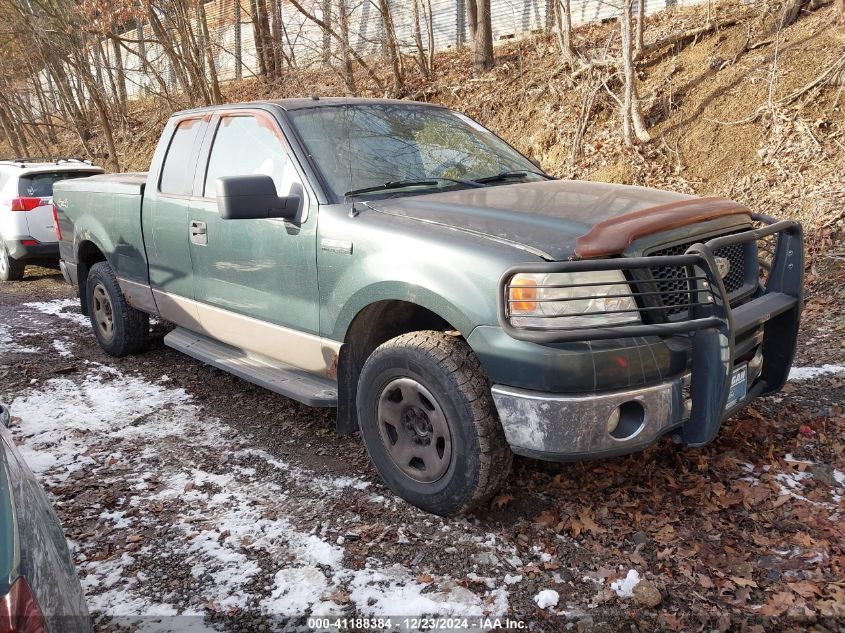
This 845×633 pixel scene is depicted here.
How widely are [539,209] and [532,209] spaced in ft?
0.11

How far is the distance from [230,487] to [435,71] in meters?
12.2

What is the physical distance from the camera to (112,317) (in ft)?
A: 19.1

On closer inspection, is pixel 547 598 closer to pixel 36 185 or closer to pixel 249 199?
pixel 249 199

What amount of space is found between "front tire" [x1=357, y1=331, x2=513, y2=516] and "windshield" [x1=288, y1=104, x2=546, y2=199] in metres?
1.03

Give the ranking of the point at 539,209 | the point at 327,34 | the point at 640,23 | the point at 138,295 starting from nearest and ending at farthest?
the point at 539,209 → the point at 138,295 → the point at 640,23 → the point at 327,34

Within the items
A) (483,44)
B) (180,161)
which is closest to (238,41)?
(483,44)

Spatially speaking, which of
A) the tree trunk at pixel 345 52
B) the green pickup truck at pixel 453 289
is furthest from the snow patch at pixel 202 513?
the tree trunk at pixel 345 52

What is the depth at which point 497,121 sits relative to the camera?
11.7 meters

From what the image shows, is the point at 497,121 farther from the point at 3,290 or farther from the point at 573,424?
the point at 573,424

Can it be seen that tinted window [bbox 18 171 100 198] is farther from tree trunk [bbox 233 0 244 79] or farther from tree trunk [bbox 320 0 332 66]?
tree trunk [bbox 233 0 244 79]

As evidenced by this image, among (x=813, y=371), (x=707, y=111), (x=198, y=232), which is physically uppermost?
(x=707, y=111)

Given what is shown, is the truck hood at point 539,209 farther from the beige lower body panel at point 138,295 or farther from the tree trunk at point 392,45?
the tree trunk at point 392,45

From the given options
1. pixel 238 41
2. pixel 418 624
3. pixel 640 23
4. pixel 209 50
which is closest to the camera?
pixel 418 624

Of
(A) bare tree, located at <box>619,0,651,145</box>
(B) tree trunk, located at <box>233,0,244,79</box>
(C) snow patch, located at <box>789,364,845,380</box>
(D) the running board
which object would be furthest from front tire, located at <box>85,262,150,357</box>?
(B) tree trunk, located at <box>233,0,244,79</box>
